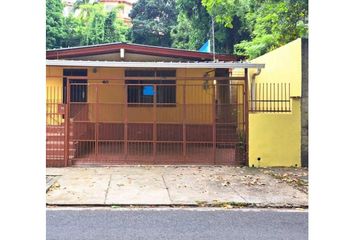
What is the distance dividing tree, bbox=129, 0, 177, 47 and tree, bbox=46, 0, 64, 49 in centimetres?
590

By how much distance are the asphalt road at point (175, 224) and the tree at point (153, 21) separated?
28736 mm

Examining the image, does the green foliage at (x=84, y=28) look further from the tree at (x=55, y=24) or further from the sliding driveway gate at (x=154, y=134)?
the sliding driveway gate at (x=154, y=134)

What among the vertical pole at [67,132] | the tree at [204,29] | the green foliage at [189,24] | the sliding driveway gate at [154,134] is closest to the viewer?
the vertical pole at [67,132]

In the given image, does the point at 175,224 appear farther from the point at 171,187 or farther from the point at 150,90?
the point at 150,90

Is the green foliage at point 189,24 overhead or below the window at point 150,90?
overhead

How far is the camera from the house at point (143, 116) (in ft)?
41.0

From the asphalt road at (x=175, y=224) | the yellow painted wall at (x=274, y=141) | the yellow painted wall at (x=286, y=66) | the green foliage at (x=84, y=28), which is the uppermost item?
the green foliage at (x=84, y=28)

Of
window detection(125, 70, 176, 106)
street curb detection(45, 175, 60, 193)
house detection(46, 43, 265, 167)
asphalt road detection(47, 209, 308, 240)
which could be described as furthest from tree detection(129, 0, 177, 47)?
asphalt road detection(47, 209, 308, 240)

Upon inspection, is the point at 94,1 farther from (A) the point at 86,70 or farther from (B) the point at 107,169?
(B) the point at 107,169

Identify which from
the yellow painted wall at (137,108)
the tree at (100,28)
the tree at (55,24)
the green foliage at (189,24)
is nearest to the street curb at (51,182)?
the yellow painted wall at (137,108)

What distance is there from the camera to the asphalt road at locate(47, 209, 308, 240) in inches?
231

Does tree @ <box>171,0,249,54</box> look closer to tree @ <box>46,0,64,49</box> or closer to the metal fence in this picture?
the metal fence

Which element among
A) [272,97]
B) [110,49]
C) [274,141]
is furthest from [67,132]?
[272,97]
